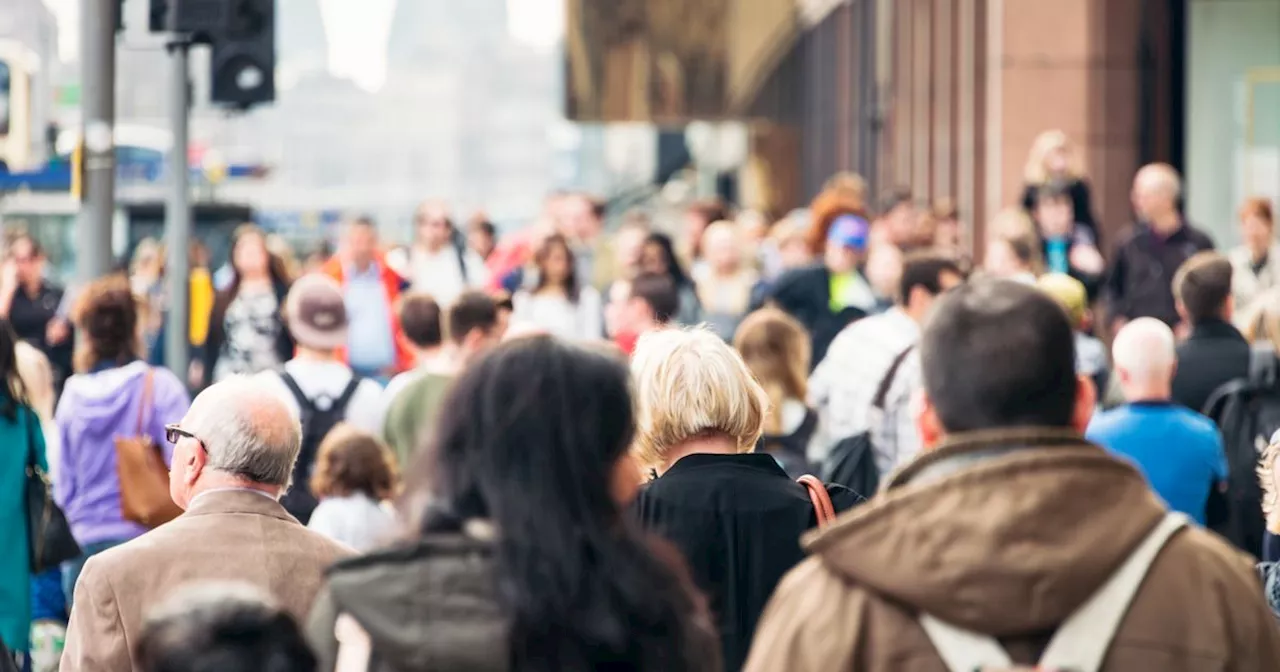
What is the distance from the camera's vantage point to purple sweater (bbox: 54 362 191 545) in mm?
8758

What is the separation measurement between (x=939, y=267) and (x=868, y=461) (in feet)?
3.52

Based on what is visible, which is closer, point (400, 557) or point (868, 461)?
point (400, 557)

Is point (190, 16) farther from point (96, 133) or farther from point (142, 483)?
point (142, 483)

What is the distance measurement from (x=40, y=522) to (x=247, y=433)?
3.21 m

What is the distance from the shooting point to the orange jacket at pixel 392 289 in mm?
13820

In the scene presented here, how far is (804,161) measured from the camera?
42594mm

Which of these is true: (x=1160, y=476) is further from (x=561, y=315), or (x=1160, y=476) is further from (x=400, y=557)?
(x=561, y=315)

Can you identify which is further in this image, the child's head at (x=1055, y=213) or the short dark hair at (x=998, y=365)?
the child's head at (x=1055, y=213)

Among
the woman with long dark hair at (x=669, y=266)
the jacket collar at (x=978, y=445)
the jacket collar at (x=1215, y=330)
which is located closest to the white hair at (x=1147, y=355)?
the jacket collar at (x=1215, y=330)

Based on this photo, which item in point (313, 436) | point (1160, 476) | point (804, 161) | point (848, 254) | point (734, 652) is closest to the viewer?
point (734, 652)

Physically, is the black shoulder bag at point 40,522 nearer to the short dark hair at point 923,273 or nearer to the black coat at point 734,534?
the short dark hair at point 923,273

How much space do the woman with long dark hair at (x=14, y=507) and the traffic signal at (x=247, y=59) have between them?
15.5 feet

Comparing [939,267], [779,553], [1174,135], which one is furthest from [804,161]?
[779,553]

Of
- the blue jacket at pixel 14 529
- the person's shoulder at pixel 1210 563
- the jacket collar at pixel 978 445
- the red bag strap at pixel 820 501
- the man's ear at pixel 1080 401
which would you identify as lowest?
the blue jacket at pixel 14 529
